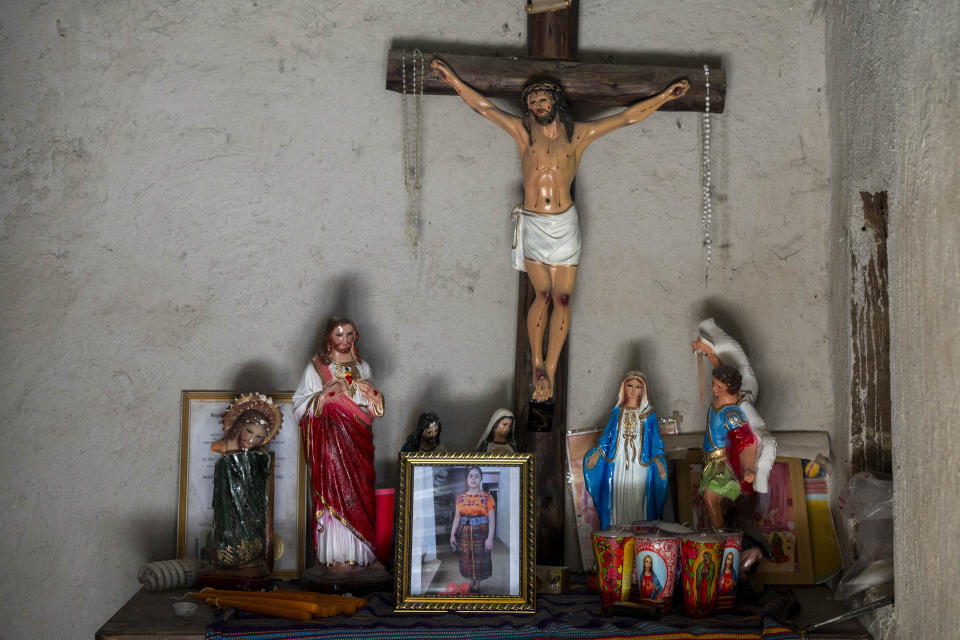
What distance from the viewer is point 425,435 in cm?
286

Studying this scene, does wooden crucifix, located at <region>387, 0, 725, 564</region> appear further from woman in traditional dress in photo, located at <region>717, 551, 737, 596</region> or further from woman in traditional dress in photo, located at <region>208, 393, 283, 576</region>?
woman in traditional dress in photo, located at <region>208, 393, 283, 576</region>

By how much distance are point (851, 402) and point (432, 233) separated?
133 cm

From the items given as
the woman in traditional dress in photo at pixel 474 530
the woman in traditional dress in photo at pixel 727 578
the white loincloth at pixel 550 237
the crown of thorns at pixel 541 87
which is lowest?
the woman in traditional dress in photo at pixel 727 578

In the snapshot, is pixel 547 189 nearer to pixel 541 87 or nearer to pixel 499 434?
pixel 541 87

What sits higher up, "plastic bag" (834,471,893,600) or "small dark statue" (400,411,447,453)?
"small dark statue" (400,411,447,453)

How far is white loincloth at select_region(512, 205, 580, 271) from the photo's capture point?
288 centimetres

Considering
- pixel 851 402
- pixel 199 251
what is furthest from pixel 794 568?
pixel 199 251

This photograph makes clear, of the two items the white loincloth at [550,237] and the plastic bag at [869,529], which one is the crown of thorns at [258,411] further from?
the plastic bag at [869,529]

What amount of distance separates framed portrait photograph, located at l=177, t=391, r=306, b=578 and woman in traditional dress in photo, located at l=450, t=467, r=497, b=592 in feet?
1.98

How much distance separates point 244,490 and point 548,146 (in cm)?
126

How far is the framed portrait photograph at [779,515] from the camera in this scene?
299 cm

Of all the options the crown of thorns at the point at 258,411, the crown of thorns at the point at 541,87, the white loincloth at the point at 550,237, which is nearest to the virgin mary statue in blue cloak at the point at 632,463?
the white loincloth at the point at 550,237

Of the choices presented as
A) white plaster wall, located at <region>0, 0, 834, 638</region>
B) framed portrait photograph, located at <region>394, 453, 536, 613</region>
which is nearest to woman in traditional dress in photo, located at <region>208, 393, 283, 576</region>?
white plaster wall, located at <region>0, 0, 834, 638</region>

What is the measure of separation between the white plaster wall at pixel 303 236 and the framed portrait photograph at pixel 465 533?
0.45 meters
